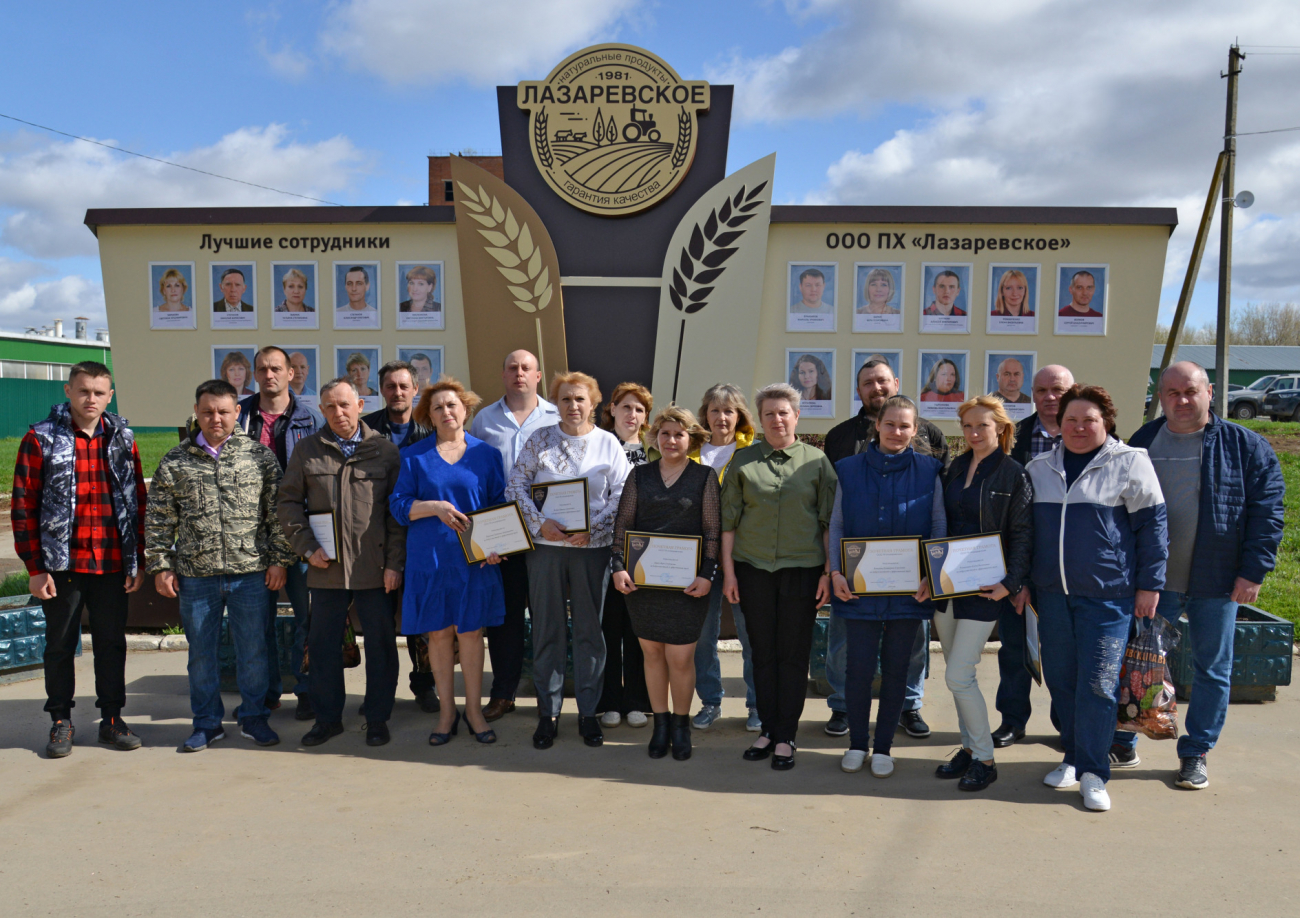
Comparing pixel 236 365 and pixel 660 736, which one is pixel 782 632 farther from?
pixel 236 365

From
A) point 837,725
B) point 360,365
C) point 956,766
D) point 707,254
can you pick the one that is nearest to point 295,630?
point 360,365

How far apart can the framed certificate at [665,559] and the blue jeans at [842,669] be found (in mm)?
959

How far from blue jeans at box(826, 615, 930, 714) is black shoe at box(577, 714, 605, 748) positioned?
128 cm

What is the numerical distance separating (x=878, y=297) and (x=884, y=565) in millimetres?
3340

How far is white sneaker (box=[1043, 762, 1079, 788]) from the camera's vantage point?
3846 mm

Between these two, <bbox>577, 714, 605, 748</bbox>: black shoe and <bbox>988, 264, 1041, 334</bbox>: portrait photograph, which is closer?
<bbox>577, 714, 605, 748</bbox>: black shoe

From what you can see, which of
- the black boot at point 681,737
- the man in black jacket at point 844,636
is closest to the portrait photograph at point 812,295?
the man in black jacket at point 844,636

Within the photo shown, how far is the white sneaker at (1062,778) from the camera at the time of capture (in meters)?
3.85

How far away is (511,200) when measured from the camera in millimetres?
6527

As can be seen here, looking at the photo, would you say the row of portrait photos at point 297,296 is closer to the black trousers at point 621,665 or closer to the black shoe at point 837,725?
the black trousers at point 621,665

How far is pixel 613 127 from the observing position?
21.4ft

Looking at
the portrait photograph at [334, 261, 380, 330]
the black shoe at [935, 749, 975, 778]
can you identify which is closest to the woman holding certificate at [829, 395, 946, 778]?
the black shoe at [935, 749, 975, 778]

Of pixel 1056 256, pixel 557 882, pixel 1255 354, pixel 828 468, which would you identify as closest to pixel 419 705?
pixel 557 882

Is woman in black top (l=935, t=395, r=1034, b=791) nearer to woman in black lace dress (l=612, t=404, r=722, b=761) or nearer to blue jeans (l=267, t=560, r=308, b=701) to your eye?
woman in black lace dress (l=612, t=404, r=722, b=761)
